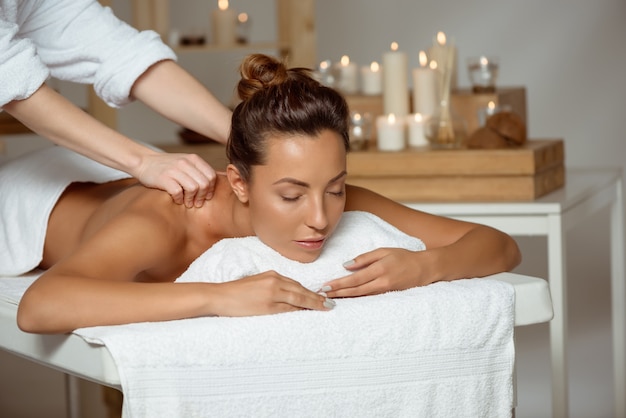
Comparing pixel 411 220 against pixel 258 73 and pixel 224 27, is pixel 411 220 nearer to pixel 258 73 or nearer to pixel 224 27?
pixel 258 73

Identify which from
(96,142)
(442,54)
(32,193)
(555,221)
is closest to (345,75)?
(442,54)

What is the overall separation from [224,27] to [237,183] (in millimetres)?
2186

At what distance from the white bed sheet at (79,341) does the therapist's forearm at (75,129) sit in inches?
10.6

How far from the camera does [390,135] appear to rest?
2.80 m

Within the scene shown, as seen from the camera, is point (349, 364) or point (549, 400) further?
point (549, 400)

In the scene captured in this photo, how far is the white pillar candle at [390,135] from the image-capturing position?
9.18 ft

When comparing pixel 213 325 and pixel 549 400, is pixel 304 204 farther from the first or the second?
pixel 549 400

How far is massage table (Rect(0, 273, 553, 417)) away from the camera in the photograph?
1361mm

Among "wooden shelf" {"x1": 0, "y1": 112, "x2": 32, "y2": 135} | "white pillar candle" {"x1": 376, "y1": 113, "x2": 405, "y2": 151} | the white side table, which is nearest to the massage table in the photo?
the white side table

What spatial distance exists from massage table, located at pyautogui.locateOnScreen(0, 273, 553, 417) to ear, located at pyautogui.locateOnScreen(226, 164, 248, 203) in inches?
15.3

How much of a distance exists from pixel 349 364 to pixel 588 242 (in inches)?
117

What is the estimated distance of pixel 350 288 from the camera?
153cm

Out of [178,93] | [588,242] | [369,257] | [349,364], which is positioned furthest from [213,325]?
[588,242]

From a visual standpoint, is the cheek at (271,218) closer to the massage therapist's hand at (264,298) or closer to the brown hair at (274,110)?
the brown hair at (274,110)
